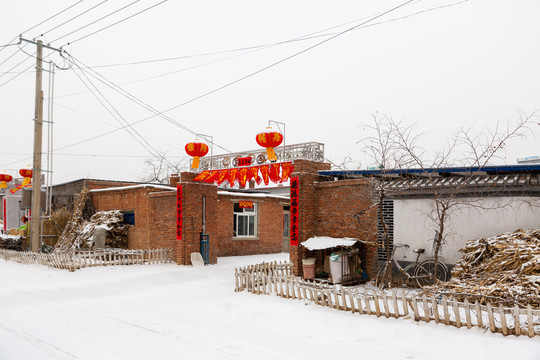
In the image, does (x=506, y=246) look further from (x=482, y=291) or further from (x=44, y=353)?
(x=44, y=353)

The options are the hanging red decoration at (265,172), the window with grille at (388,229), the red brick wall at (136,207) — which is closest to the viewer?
the window with grille at (388,229)

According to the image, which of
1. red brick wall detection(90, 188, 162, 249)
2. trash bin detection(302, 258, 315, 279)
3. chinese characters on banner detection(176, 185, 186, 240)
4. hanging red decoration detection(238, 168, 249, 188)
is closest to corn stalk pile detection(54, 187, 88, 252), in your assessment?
red brick wall detection(90, 188, 162, 249)

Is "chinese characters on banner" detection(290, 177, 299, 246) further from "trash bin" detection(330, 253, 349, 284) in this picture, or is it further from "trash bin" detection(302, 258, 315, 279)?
"trash bin" detection(330, 253, 349, 284)

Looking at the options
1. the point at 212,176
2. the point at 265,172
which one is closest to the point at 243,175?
the point at 265,172

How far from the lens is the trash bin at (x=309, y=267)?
44.4ft

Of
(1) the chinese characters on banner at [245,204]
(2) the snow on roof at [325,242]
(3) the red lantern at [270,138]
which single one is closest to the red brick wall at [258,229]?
(1) the chinese characters on banner at [245,204]

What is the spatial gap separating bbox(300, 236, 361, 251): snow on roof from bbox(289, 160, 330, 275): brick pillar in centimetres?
101

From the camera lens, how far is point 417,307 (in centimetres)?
823

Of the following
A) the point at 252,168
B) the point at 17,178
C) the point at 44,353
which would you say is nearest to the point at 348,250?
the point at 252,168

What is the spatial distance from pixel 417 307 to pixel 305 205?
21.7ft

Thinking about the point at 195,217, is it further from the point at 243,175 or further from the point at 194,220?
the point at 243,175

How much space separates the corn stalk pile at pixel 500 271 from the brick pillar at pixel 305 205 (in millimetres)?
5285

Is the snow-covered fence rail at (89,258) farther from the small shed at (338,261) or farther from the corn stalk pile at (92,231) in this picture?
the small shed at (338,261)

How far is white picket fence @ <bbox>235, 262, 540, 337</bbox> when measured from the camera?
282 inches
